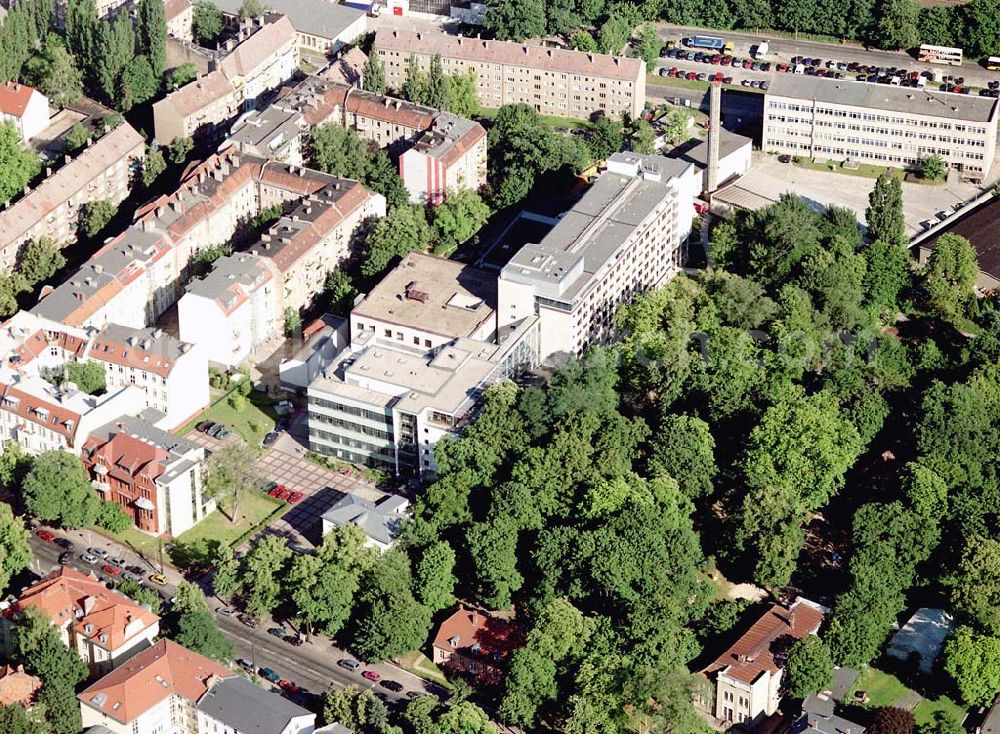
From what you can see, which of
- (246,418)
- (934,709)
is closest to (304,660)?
(246,418)

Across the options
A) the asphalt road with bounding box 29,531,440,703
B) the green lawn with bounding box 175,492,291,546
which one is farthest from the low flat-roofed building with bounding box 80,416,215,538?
the asphalt road with bounding box 29,531,440,703

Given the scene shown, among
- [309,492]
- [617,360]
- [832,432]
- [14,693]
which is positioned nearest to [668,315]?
[617,360]

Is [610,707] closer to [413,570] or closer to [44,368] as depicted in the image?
[413,570]

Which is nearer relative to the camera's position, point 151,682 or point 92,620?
point 151,682

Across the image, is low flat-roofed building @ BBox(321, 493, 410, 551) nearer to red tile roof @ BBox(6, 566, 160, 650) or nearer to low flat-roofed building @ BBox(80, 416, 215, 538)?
low flat-roofed building @ BBox(80, 416, 215, 538)

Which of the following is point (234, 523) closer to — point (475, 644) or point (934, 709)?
point (475, 644)

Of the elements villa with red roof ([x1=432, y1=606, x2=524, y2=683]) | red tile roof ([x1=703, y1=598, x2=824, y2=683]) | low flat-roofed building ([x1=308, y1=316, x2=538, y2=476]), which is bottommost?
villa with red roof ([x1=432, y1=606, x2=524, y2=683])
